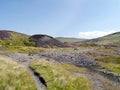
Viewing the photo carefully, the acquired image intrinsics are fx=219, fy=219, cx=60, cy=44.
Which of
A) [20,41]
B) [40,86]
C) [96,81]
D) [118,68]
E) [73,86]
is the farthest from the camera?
[20,41]

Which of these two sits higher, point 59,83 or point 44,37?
point 44,37

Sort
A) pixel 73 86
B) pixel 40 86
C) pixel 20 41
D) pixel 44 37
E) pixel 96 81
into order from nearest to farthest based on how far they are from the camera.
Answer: pixel 40 86 < pixel 73 86 < pixel 96 81 < pixel 20 41 < pixel 44 37

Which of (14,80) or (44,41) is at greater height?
(44,41)

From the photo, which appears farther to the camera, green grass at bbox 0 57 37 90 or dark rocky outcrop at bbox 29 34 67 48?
dark rocky outcrop at bbox 29 34 67 48

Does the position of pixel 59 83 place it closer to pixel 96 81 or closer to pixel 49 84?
pixel 49 84

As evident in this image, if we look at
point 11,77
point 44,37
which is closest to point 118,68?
point 11,77

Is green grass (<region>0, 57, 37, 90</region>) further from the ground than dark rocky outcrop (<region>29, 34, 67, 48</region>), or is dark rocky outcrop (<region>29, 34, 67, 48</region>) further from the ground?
dark rocky outcrop (<region>29, 34, 67, 48</region>)

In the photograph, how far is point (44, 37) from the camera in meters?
143

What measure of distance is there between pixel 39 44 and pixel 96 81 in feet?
308

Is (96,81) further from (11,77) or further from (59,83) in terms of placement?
(11,77)

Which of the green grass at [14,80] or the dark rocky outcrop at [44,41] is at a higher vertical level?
the dark rocky outcrop at [44,41]

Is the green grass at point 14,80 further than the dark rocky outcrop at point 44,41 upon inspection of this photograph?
No

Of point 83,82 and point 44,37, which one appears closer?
point 83,82

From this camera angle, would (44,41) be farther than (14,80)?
Yes
